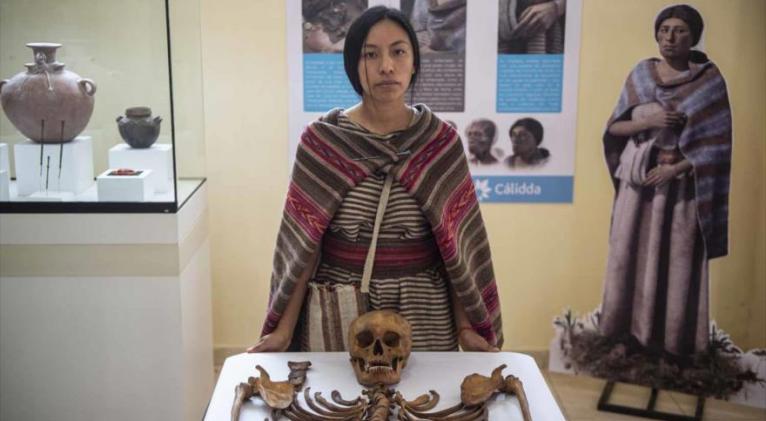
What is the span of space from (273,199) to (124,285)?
3.69 feet

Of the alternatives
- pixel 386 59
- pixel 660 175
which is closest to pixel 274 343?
pixel 386 59

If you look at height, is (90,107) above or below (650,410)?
above

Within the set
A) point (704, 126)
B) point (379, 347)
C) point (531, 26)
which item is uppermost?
point (531, 26)

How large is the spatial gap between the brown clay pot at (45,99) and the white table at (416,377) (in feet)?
4.74

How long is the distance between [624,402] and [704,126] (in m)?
1.28

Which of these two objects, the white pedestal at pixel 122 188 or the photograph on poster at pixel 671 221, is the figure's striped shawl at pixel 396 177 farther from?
the photograph on poster at pixel 671 221

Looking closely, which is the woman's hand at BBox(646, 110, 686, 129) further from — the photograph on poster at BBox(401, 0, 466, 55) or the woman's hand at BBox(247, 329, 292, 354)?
the woman's hand at BBox(247, 329, 292, 354)

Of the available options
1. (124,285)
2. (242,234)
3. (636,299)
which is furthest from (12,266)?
(636,299)

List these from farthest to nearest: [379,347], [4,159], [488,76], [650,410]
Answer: [488,76]
[650,410]
[4,159]
[379,347]

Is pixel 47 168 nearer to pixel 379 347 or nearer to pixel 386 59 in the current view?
pixel 386 59

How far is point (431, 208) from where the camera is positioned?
2326mm

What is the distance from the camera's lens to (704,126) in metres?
3.62

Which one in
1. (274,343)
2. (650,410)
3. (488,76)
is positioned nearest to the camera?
(274,343)

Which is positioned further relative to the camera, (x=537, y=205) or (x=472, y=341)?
(x=537, y=205)
